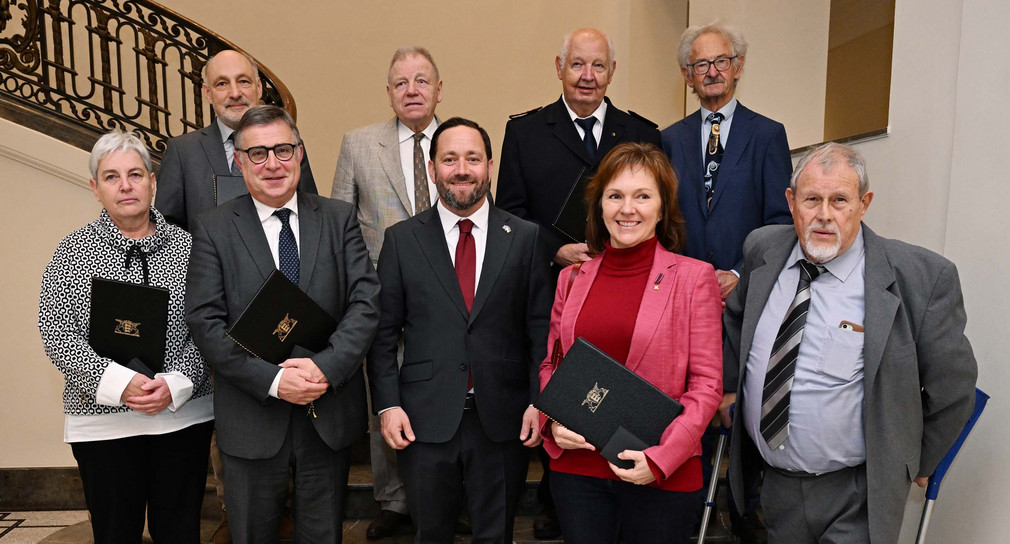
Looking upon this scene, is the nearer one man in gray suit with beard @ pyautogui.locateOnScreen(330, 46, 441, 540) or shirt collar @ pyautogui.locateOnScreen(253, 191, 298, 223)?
shirt collar @ pyautogui.locateOnScreen(253, 191, 298, 223)

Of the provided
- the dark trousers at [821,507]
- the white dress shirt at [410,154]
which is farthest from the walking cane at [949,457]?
the white dress shirt at [410,154]

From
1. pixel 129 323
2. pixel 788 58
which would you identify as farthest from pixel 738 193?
pixel 788 58

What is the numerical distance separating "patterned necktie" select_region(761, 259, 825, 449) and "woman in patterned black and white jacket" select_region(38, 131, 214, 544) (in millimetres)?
1881

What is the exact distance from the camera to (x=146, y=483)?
98.9 inches

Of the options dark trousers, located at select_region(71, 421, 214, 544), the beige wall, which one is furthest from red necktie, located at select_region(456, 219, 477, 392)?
the beige wall

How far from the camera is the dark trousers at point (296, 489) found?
94.1 inches

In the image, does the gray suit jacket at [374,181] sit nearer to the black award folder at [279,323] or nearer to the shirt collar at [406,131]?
the shirt collar at [406,131]

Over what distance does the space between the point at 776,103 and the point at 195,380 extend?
414 cm

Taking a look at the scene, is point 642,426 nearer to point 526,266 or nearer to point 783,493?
point 783,493

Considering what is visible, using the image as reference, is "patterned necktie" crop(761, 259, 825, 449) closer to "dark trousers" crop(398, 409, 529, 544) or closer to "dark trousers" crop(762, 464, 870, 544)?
"dark trousers" crop(762, 464, 870, 544)

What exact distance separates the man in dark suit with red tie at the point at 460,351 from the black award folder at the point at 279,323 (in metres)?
0.24

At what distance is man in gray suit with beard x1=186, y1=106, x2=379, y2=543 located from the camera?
92.2 inches

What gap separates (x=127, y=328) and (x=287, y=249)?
0.57 meters

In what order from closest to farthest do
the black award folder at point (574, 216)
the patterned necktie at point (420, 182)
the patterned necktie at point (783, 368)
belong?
the patterned necktie at point (783, 368), the black award folder at point (574, 216), the patterned necktie at point (420, 182)
